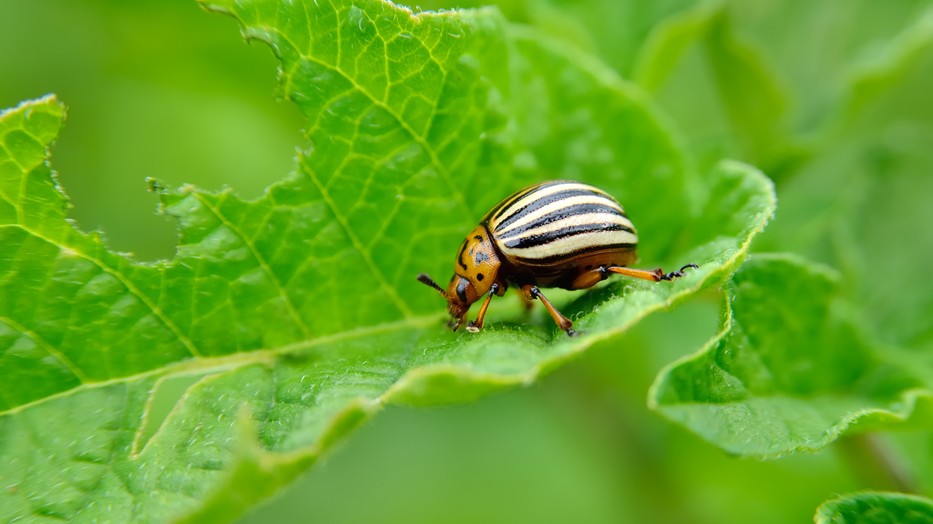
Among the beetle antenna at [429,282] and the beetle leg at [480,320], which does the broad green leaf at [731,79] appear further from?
the beetle antenna at [429,282]

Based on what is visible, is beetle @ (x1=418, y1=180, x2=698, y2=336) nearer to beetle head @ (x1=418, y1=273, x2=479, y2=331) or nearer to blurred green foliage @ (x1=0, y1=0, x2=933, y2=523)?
beetle head @ (x1=418, y1=273, x2=479, y2=331)

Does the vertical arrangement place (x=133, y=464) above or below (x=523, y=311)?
below

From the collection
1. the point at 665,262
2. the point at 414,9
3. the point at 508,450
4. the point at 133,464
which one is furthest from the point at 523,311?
the point at 508,450

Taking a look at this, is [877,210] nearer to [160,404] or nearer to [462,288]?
[462,288]

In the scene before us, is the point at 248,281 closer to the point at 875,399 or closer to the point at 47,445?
the point at 47,445

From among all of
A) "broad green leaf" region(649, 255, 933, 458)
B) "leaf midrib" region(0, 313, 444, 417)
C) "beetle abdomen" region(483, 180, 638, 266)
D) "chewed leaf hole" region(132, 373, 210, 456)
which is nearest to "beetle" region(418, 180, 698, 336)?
"beetle abdomen" region(483, 180, 638, 266)

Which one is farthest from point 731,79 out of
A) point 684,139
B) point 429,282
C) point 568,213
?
point 429,282
